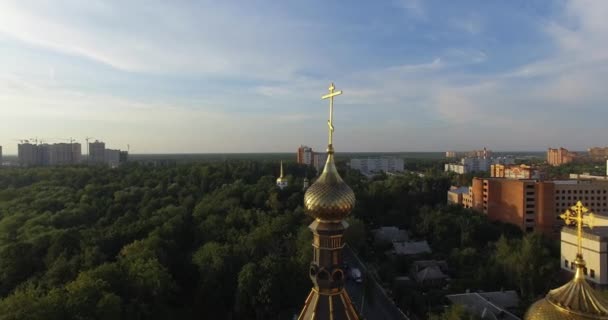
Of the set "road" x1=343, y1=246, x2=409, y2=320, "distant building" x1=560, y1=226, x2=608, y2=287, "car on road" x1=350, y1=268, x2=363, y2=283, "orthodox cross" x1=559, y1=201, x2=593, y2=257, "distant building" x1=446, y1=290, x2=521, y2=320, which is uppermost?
"orthodox cross" x1=559, y1=201, x2=593, y2=257

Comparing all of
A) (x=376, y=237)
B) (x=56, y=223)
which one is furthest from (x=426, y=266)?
(x=56, y=223)

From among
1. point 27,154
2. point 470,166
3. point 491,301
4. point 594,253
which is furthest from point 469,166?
point 27,154

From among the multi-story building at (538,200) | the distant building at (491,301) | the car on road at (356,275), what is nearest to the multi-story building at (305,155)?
the multi-story building at (538,200)

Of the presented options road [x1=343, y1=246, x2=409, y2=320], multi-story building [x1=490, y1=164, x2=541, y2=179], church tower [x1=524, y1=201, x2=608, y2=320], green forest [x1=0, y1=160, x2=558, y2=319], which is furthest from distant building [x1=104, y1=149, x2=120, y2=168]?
church tower [x1=524, y1=201, x2=608, y2=320]

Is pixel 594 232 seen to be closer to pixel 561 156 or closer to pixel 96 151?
pixel 561 156

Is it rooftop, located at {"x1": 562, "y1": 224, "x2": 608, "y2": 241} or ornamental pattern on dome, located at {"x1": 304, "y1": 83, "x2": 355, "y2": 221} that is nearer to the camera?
ornamental pattern on dome, located at {"x1": 304, "y1": 83, "x2": 355, "y2": 221}

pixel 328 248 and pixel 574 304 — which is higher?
pixel 328 248

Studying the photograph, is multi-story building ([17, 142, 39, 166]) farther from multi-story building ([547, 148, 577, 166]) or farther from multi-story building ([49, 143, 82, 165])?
multi-story building ([547, 148, 577, 166])
